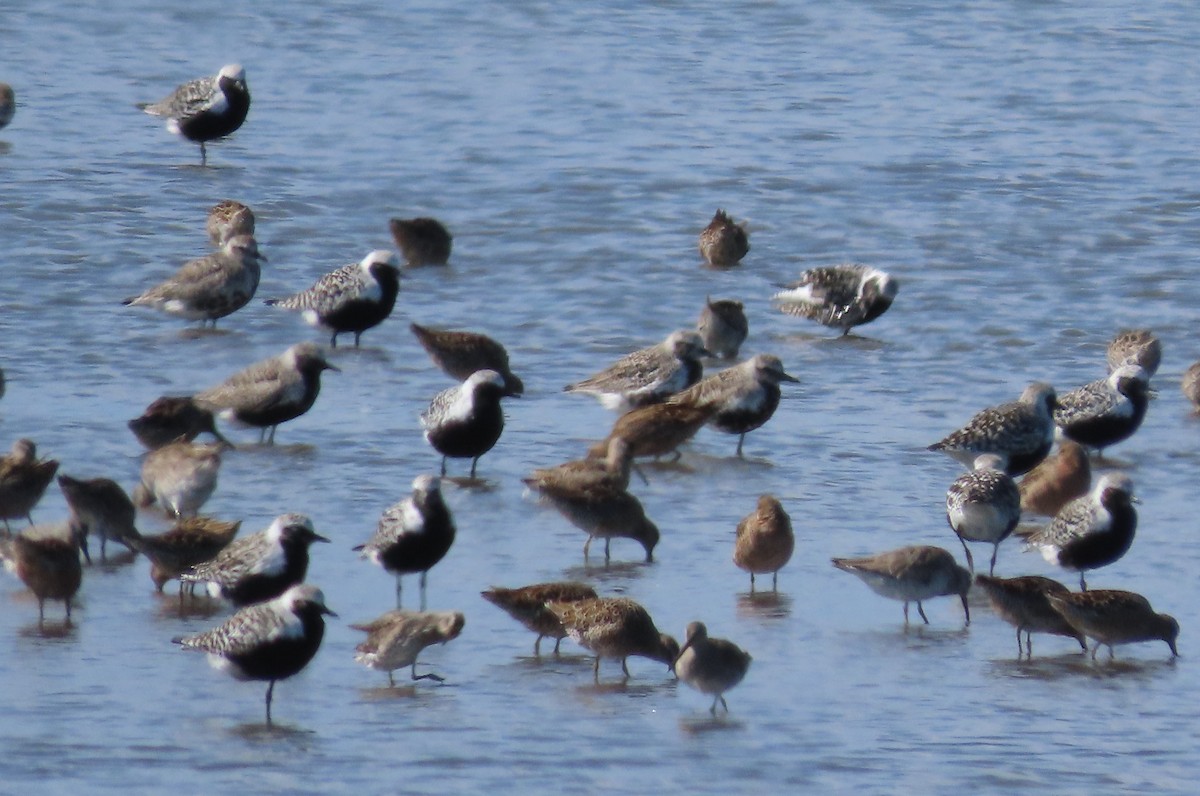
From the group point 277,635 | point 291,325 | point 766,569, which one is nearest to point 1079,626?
point 766,569

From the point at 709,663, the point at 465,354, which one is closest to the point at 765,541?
the point at 709,663

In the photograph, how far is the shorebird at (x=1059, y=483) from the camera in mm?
12945

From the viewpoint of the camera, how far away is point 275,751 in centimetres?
913

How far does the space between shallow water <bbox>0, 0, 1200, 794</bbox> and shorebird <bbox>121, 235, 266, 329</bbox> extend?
241 millimetres

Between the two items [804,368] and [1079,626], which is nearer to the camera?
[1079,626]

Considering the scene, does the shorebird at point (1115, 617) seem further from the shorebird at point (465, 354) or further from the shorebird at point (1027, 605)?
the shorebird at point (465, 354)

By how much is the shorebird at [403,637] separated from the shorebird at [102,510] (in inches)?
70.8

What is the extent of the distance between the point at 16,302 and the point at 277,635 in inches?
317

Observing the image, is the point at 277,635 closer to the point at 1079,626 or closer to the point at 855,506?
the point at 1079,626

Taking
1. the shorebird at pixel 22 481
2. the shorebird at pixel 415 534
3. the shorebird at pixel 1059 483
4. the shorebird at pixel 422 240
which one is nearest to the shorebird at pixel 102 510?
the shorebird at pixel 22 481

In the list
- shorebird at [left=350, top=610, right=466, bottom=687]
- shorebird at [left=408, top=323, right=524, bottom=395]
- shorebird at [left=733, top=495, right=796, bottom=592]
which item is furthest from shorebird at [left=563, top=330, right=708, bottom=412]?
shorebird at [left=350, top=610, right=466, bottom=687]

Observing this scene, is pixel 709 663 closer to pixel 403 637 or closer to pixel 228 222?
pixel 403 637

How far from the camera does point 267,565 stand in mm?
10578

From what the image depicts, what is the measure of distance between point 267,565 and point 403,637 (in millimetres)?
1103
